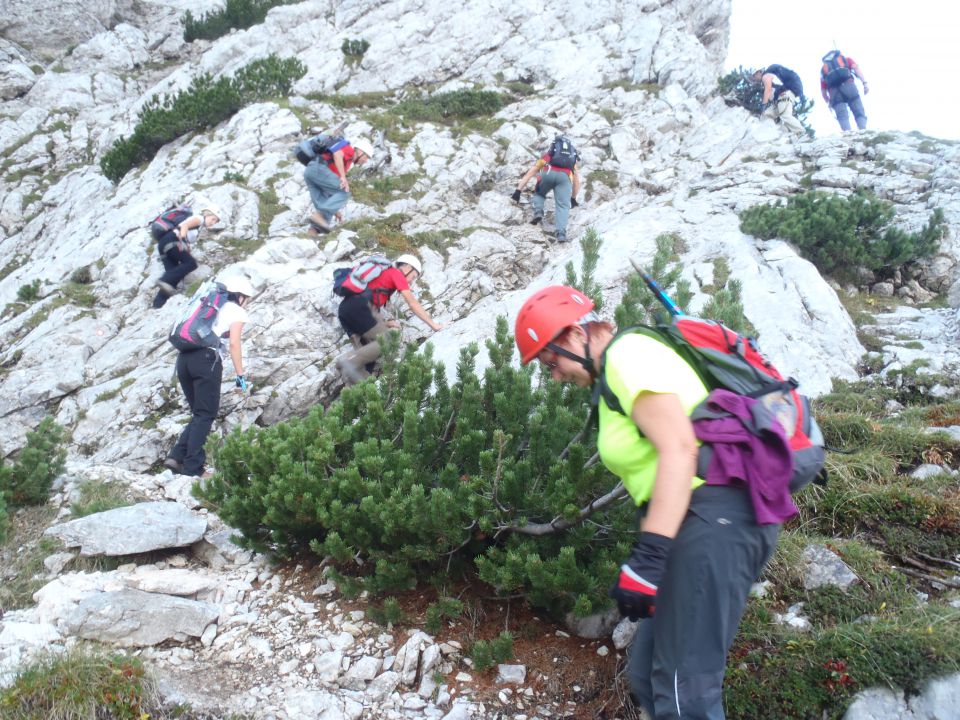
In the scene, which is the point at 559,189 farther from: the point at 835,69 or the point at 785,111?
the point at 835,69

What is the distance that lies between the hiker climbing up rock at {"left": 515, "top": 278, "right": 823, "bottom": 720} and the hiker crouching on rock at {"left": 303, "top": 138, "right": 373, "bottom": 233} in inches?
437

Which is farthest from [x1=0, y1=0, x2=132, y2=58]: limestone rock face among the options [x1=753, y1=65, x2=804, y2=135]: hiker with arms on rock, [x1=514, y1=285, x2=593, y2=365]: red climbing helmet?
[x1=514, y1=285, x2=593, y2=365]: red climbing helmet

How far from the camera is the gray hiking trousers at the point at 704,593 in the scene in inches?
94.3

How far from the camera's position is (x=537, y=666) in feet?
13.4

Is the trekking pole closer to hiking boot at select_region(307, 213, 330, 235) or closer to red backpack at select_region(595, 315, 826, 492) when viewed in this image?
red backpack at select_region(595, 315, 826, 492)

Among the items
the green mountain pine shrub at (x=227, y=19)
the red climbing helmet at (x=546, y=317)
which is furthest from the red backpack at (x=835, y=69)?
the green mountain pine shrub at (x=227, y=19)

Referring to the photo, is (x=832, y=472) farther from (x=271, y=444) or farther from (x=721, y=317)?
(x=271, y=444)

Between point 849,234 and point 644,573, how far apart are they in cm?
1120

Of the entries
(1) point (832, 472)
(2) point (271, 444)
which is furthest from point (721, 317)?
(2) point (271, 444)

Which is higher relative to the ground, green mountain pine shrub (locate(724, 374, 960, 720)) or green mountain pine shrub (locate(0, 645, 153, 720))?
green mountain pine shrub (locate(0, 645, 153, 720))

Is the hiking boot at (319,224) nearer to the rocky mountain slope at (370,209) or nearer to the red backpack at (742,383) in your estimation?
the rocky mountain slope at (370,209)

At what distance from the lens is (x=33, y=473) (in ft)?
20.8

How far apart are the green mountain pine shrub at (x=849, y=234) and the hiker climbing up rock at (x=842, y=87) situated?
6691 millimetres

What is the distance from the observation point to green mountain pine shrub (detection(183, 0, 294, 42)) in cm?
2625
